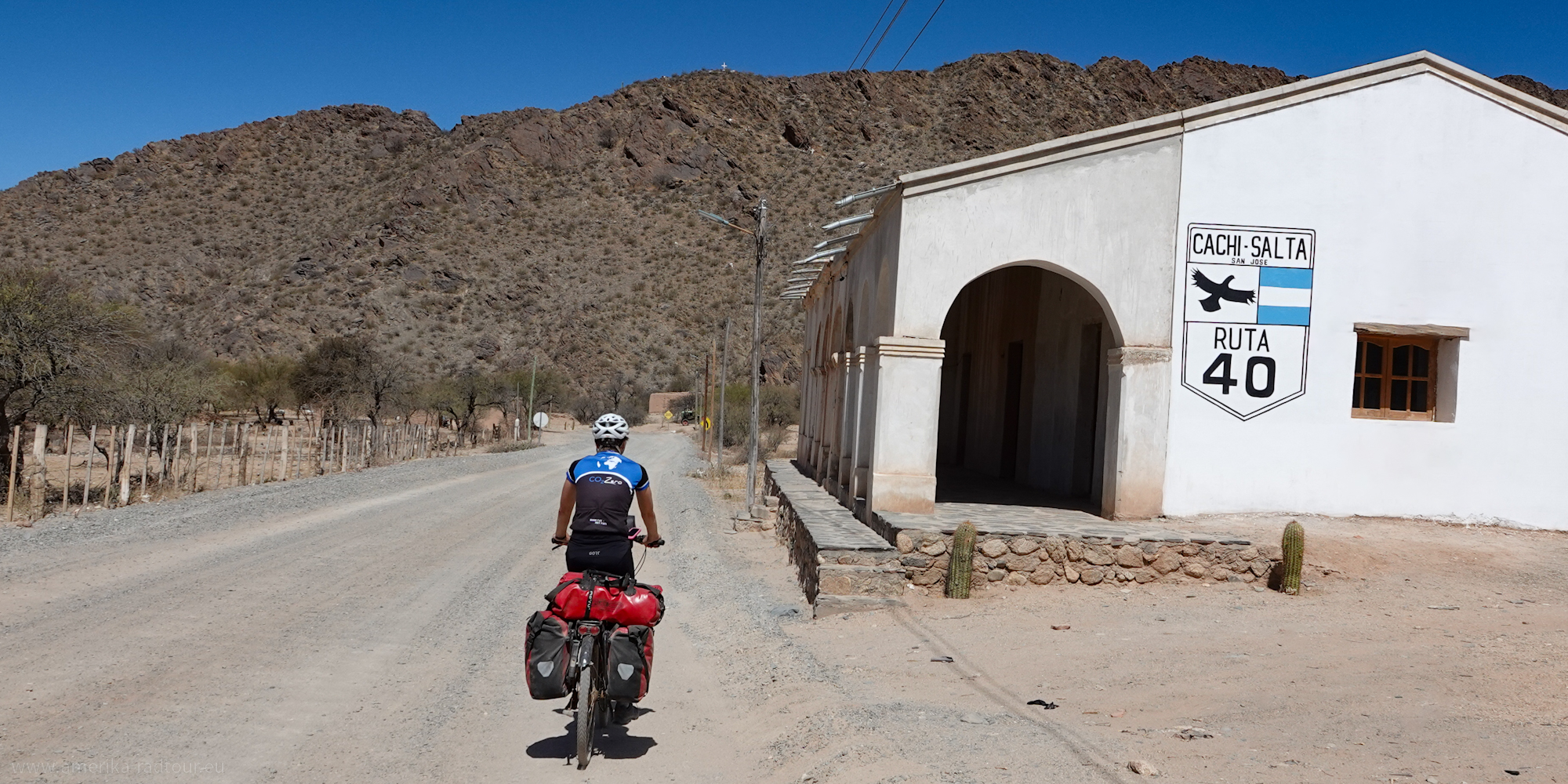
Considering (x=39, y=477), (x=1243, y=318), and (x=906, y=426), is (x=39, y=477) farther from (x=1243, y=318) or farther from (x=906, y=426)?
(x=1243, y=318)

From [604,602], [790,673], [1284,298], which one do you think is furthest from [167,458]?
[1284,298]

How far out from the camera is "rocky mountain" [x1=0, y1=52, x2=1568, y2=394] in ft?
202

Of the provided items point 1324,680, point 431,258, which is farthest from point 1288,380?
point 431,258

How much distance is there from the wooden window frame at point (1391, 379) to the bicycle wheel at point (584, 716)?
10.0 metres

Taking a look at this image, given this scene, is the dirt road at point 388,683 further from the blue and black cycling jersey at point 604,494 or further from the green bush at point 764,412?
the green bush at point 764,412

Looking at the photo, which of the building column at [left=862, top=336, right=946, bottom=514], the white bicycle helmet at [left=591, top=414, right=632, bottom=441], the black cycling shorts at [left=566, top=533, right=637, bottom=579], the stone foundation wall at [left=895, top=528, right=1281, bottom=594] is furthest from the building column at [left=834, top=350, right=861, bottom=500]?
the black cycling shorts at [left=566, top=533, right=637, bottom=579]

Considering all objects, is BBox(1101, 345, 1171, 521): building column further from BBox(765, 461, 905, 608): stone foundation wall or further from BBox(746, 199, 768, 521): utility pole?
BBox(746, 199, 768, 521): utility pole

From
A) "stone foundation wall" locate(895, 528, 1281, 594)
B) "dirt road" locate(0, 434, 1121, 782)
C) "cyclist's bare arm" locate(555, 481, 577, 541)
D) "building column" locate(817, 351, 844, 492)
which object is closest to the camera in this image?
"dirt road" locate(0, 434, 1121, 782)

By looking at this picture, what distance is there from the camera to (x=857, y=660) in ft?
24.8

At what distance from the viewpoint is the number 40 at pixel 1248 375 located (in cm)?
1129

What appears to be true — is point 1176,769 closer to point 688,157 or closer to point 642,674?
point 642,674

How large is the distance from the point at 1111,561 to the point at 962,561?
1.53m

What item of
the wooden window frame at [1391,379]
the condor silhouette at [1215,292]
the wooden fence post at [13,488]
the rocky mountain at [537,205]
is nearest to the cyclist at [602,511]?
the condor silhouette at [1215,292]

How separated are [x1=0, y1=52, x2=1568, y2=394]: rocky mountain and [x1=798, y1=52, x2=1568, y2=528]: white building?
1905 inches
